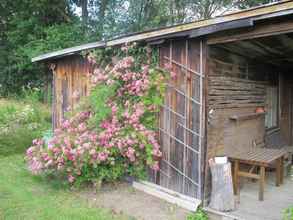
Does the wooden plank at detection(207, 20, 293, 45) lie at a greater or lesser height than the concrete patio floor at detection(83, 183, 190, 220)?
greater

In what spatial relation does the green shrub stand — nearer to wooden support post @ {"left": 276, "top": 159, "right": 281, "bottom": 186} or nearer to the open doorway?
the open doorway

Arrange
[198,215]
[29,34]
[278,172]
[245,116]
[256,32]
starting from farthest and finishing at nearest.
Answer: [29,34] → [245,116] → [278,172] → [198,215] → [256,32]

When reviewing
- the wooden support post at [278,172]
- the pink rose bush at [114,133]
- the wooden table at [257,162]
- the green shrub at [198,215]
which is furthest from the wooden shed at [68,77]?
the wooden support post at [278,172]

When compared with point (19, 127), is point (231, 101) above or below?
above

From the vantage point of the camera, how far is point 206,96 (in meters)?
3.96

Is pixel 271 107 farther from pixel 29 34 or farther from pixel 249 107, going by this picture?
pixel 29 34

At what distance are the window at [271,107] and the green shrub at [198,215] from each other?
133 inches

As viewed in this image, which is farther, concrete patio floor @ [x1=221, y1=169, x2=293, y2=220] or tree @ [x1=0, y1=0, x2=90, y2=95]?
tree @ [x1=0, y1=0, x2=90, y2=95]

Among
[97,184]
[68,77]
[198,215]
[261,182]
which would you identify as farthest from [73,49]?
[261,182]

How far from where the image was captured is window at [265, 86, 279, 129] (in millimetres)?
6527

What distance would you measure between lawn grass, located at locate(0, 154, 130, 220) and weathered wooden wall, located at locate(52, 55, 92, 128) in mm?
1666

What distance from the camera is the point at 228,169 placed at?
12.8 ft

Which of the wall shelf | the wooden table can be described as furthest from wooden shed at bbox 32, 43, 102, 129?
the wooden table

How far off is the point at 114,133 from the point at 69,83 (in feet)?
8.69
